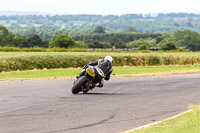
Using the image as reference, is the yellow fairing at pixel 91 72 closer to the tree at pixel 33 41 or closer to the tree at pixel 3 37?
the tree at pixel 3 37

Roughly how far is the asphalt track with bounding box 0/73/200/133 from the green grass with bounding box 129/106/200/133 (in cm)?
60

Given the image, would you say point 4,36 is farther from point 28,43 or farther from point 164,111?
point 164,111

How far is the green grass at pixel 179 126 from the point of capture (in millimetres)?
9281

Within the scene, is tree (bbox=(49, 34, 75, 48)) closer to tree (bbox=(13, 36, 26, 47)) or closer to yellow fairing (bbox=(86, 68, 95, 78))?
tree (bbox=(13, 36, 26, 47))

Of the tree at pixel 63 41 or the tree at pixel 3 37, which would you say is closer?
the tree at pixel 63 41

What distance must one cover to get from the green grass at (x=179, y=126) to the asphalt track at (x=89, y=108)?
0.60 meters

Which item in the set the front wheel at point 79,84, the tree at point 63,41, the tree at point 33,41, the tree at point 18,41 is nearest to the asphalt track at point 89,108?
the front wheel at point 79,84

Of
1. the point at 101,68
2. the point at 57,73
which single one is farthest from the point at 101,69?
the point at 57,73

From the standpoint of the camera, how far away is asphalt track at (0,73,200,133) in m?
10.1

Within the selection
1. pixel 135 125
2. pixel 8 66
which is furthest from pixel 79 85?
pixel 8 66

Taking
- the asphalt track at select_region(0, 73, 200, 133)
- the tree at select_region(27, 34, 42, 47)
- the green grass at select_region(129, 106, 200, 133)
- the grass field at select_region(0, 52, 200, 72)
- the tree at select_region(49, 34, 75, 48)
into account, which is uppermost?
the green grass at select_region(129, 106, 200, 133)

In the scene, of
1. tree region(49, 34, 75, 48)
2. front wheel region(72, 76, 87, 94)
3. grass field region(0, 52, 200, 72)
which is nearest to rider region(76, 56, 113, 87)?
front wheel region(72, 76, 87, 94)

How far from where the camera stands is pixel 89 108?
12867 mm

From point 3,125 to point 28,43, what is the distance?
129 m
